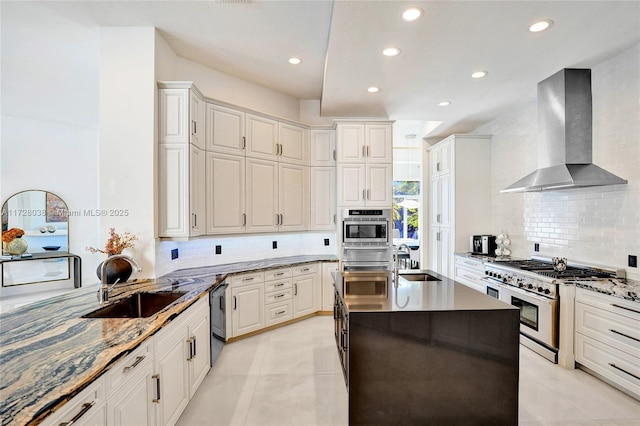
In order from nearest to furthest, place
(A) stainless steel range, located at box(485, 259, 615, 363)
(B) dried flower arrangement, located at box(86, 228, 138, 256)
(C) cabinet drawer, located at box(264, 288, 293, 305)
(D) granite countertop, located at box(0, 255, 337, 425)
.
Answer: (D) granite countertop, located at box(0, 255, 337, 425) → (B) dried flower arrangement, located at box(86, 228, 138, 256) → (A) stainless steel range, located at box(485, 259, 615, 363) → (C) cabinet drawer, located at box(264, 288, 293, 305)

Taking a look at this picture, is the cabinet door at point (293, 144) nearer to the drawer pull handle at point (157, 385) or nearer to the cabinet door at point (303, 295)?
the cabinet door at point (303, 295)

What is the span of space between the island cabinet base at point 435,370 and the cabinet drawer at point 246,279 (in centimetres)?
197

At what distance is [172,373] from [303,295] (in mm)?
2457

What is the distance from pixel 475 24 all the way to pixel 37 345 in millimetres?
3473

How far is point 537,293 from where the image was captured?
10.7 feet

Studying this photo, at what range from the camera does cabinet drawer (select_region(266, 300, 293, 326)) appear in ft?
13.1

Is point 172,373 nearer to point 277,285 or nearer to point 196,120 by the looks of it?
point 277,285

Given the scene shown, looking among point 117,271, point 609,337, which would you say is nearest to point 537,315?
point 609,337

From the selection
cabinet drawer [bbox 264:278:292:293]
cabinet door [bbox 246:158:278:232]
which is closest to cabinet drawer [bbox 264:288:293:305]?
cabinet drawer [bbox 264:278:292:293]

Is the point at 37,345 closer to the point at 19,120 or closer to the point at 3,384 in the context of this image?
the point at 3,384

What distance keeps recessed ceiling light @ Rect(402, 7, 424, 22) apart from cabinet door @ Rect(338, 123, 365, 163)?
2177 mm

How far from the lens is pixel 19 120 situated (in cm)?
577

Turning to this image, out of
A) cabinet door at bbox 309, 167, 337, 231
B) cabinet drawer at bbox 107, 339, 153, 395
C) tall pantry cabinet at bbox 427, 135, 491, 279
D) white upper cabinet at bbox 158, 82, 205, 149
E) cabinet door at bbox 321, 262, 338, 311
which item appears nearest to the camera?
cabinet drawer at bbox 107, 339, 153, 395

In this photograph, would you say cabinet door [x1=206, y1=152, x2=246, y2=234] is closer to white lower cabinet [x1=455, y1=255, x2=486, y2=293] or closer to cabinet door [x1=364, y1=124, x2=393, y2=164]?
cabinet door [x1=364, y1=124, x2=393, y2=164]
